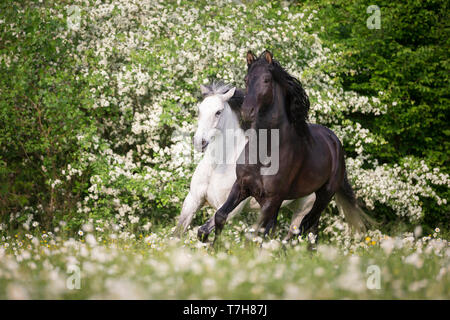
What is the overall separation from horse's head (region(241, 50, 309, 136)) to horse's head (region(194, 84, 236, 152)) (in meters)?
0.61

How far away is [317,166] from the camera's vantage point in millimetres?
6402

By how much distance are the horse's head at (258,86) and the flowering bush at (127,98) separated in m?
3.45

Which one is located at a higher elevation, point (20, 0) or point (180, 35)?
point (20, 0)

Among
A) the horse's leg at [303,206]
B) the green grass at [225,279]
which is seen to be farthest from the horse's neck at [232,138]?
the green grass at [225,279]

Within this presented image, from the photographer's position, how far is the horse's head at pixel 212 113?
601cm

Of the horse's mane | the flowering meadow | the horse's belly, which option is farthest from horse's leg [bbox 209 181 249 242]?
the flowering meadow

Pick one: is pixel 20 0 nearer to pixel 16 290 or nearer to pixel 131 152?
pixel 131 152

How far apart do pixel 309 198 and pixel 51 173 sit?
17.3 feet

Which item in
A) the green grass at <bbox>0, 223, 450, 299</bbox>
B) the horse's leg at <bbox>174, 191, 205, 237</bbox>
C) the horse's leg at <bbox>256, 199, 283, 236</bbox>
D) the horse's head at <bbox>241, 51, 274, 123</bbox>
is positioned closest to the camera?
the green grass at <bbox>0, 223, 450, 299</bbox>

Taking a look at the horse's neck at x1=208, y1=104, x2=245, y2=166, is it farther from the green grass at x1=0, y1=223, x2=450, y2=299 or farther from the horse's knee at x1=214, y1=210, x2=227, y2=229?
the green grass at x1=0, y1=223, x2=450, y2=299

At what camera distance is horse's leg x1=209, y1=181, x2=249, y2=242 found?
5.61m

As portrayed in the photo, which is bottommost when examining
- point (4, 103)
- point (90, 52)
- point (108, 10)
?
point (4, 103)

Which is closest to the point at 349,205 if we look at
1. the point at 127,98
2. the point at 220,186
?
the point at 220,186
